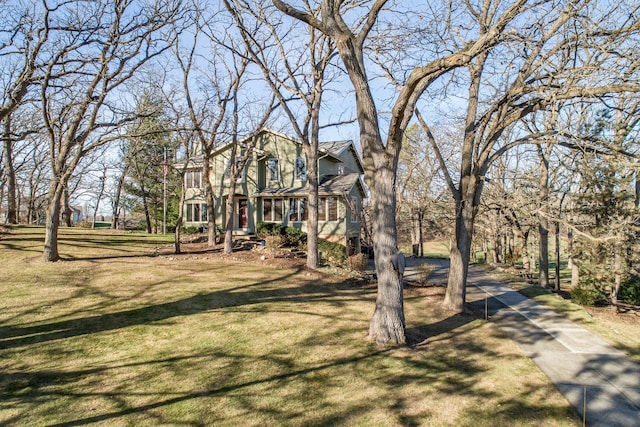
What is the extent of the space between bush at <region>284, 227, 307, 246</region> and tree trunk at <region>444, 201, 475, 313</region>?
1238 cm

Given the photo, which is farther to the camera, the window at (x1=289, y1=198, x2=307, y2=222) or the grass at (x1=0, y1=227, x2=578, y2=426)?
the window at (x1=289, y1=198, x2=307, y2=222)

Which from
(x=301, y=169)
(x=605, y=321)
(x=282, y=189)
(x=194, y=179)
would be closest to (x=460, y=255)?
(x=605, y=321)

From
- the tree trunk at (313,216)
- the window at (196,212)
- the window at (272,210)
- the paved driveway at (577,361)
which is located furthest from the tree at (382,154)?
the window at (196,212)

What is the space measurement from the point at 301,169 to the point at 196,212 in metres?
8.66

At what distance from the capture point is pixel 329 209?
77.8ft

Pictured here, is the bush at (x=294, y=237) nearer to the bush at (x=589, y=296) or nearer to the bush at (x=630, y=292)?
the bush at (x=589, y=296)

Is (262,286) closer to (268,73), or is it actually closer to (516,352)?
(516,352)

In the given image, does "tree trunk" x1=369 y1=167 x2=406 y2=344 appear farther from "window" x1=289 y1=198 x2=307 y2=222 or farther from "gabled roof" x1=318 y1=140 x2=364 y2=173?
"gabled roof" x1=318 y1=140 x2=364 y2=173

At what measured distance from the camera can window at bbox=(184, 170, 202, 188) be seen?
27.3 meters

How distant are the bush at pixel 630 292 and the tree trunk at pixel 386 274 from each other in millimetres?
11897

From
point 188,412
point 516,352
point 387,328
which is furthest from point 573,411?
point 188,412

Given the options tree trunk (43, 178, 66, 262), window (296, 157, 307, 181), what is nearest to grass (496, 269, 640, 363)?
window (296, 157, 307, 181)

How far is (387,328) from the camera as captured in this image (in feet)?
23.9

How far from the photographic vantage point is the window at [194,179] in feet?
89.7
